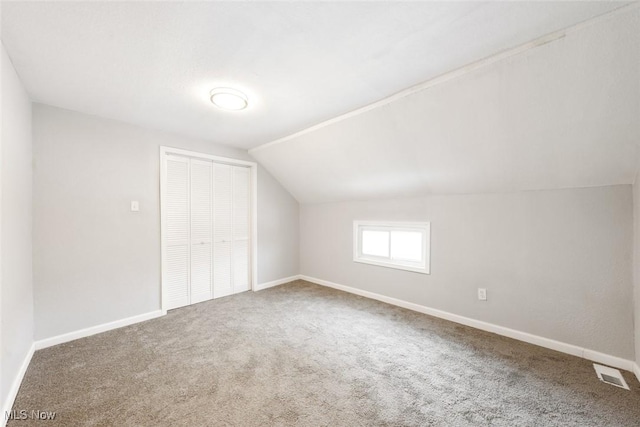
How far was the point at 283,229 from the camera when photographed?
4.66m

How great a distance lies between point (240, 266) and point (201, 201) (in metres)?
1.19

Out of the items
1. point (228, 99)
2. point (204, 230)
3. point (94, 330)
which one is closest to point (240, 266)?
point (204, 230)

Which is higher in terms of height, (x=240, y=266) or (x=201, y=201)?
(x=201, y=201)

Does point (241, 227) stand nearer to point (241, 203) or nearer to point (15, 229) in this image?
point (241, 203)

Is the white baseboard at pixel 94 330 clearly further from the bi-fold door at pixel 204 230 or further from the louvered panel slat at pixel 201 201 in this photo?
the louvered panel slat at pixel 201 201

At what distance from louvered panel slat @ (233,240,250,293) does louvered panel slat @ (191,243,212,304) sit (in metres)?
0.40

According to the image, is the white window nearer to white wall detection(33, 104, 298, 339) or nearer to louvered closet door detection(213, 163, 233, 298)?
louvered closet door detection(213, 163, 233, 298)

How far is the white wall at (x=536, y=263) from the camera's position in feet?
6.93

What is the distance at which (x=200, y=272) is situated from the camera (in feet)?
12.0

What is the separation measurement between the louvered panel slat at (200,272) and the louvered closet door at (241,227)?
0.41 meters

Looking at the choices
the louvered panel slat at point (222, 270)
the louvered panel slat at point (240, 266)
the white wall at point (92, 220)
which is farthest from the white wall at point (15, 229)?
the louvered panel slat at point (240, 266)

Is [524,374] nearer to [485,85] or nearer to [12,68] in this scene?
[485,85]

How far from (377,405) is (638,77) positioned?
8.34 ft

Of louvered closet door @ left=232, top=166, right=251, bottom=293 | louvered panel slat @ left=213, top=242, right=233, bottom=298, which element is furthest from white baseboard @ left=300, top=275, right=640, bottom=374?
louvered panel slat @ left=213, top=242, right=233, bottom=298
